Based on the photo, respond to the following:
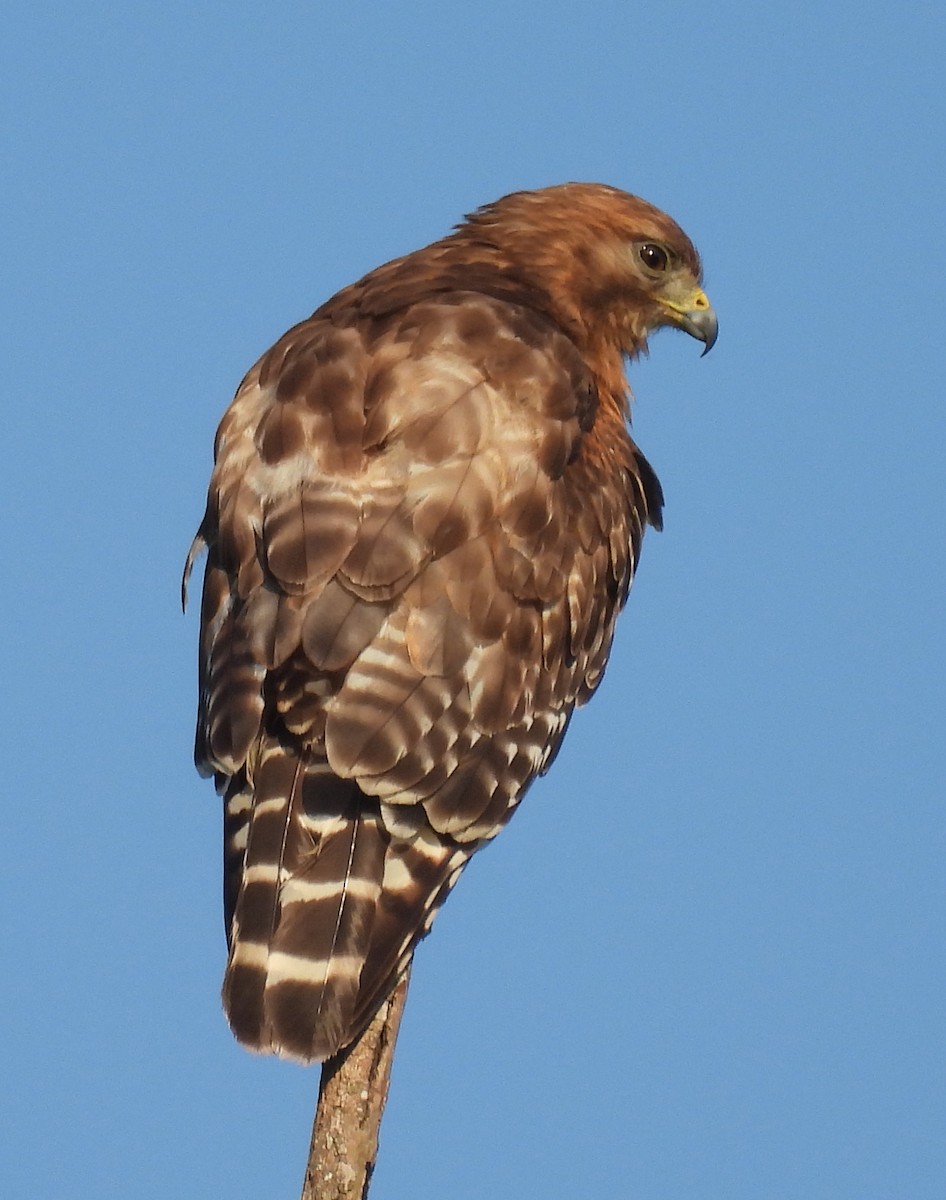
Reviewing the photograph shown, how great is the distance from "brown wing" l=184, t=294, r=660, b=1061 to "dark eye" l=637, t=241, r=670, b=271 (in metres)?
1.02

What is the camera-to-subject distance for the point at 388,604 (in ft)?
18.8

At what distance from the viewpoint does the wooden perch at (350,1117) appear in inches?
213

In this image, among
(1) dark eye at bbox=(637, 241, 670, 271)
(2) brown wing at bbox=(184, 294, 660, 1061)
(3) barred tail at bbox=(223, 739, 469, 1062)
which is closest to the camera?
(3) barred tail at bbox=(223, 739, 469, 1062)

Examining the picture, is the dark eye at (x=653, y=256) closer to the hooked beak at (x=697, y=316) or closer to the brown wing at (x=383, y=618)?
the hooked beak at (x=697, y=316)

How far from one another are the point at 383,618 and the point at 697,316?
2.70 m

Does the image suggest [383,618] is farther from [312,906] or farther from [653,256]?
[653,256]

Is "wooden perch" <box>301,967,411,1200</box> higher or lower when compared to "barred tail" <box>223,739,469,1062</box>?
lower

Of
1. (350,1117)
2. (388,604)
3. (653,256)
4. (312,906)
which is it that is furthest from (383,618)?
(653,256)

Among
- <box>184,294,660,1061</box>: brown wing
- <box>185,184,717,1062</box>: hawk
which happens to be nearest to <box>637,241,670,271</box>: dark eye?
<box>185,184,717,1062</box>: hawk

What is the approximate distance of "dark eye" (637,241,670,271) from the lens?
7.72 meters

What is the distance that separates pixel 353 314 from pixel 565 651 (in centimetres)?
131

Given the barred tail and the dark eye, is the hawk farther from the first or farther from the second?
the dark eye

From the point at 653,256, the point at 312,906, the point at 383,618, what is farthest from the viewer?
the point at 653,256

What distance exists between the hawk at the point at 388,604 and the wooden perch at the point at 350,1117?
235mm
